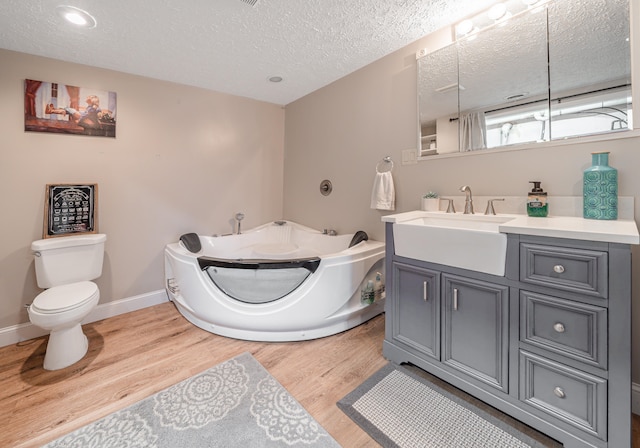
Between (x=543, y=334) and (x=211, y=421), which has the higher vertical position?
(x=543, y=334)

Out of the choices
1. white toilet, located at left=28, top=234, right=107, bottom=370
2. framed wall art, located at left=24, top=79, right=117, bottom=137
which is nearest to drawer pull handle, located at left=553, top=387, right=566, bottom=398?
white toilet, located at left=28, top=234, right=107, bottom=370

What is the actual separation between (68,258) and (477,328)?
2828mm

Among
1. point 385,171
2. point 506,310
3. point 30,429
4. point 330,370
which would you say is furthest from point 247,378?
point 385,171

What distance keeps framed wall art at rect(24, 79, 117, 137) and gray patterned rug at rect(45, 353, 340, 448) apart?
7.27 ft

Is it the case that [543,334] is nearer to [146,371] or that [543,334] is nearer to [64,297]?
[146,371]

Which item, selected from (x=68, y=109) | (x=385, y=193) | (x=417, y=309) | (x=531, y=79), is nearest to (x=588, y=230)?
(x=417, y=309)

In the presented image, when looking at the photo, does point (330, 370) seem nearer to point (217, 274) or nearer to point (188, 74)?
point (217, 274)

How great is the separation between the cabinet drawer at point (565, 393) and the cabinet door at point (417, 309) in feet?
1.37

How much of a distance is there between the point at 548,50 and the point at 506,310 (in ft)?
4.86

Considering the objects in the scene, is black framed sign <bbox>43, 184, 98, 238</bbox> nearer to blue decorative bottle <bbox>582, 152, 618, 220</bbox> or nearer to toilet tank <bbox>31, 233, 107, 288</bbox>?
toilet tank <bbox>31, 233, 107, 288</bbox>

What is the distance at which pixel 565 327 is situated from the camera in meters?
1.16

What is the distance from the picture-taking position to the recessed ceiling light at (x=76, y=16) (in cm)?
167

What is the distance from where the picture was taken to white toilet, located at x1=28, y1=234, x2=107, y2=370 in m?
1.71

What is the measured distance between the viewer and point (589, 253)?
109cm
